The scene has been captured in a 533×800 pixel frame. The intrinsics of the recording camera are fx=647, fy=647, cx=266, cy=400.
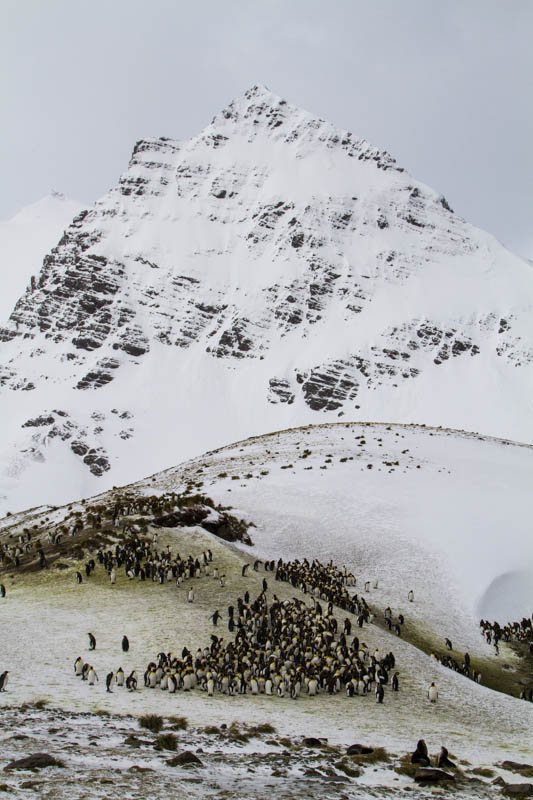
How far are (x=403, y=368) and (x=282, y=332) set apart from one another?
38.0m

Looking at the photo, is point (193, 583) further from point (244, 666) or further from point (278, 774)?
point (278, 774)

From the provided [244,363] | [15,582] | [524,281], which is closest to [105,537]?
[15,582]

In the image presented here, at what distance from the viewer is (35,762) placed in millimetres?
12633

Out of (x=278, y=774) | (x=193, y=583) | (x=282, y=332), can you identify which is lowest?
(x=278, y=774)

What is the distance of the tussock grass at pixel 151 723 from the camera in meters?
16.6

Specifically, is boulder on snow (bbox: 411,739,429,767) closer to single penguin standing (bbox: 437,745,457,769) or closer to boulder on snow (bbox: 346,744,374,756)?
single penguin standing (bbox: 437,745,457,769)

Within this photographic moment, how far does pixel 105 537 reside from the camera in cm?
3678

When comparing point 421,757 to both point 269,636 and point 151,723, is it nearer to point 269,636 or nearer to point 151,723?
point 151,723

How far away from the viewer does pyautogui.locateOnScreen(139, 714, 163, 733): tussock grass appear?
1656 cm

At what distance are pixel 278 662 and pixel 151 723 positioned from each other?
24.9 ft

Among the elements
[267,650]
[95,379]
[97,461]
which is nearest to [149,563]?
[267,650]

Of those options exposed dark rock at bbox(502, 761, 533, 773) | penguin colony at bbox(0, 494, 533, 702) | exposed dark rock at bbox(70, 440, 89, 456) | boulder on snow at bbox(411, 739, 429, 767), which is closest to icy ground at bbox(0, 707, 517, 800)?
exposed dark rock at bbox(502, 761, 533, 773)

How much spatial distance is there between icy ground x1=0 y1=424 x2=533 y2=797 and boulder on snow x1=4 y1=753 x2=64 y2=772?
0.67m

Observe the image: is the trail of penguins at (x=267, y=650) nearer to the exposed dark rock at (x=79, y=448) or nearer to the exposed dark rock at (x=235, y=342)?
the exposed dark rock at (x=79, y=448)
